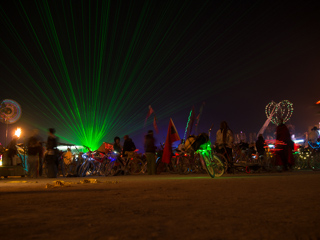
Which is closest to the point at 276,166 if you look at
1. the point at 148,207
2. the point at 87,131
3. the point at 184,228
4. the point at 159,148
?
the point at 159,148

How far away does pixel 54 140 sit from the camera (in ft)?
50.7

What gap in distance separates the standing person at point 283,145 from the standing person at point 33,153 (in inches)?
373

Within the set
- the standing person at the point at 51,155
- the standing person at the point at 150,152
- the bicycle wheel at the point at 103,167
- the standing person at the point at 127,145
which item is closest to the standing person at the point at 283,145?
the standing person at the point at 150,152

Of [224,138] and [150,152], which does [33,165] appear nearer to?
[150,152]

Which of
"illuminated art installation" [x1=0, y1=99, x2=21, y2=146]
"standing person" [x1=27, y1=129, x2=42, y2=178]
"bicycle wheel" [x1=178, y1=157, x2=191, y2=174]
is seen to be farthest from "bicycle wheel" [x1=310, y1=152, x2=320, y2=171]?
"illuminated art installation" [x1=0, y1=99, x2=21, y2=146]

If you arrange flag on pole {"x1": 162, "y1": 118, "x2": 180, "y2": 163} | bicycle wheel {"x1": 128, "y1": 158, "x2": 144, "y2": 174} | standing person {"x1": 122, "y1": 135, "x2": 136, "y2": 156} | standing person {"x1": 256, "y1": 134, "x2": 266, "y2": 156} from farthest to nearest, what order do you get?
bicycle wheel {"x1": 128, "y1": 158, "x2": 144, "y2": 174}
standing person {"x1": 122, "y1": 135, "x2": 136, "y2": 156}
flag on pole {"x1": 162, "y1": 118, "x2": 180, "y2": 163}
standing person {"x1": 256, "y1": 134, "x2": 266, "y2": 156}

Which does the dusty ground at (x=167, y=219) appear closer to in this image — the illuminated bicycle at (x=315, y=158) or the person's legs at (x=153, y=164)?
the person's legs at (x=153, y=164)

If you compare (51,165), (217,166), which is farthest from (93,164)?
(217,166)

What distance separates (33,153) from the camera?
51.7 ft

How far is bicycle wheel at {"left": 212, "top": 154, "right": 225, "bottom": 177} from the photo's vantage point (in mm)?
12012

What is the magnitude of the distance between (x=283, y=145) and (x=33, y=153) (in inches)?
386

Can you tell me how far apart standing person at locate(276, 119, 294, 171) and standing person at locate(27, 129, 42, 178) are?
9474mm

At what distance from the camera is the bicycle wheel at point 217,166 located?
39.4ft

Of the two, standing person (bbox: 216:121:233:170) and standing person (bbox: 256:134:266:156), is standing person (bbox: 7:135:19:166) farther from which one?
standing person (bbox: 256:134:266:156)
